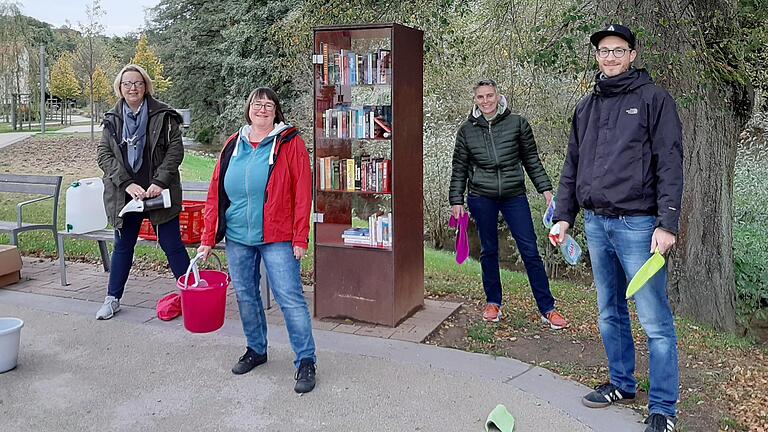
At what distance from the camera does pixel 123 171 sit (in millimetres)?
5305

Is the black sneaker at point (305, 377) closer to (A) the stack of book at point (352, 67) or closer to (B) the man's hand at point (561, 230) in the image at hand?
(B) the man's hand at point (561, 230)

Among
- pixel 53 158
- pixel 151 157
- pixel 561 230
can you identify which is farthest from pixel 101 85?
pixel 561 230

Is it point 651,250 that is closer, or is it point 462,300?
point 651,250

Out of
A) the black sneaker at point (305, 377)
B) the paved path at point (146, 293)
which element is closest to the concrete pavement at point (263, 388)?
the black sneaker at point (305, 377)

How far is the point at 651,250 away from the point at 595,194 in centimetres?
39

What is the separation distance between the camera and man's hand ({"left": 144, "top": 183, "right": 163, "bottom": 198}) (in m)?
5.25

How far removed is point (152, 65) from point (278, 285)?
22.1 m

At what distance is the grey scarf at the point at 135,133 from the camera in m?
5.32

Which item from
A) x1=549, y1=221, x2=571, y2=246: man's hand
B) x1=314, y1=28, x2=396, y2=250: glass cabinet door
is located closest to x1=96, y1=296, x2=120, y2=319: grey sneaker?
x1=314, y1=28, x2=396, y2=250: glass cabinet door

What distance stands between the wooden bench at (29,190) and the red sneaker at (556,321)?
4.67 meters

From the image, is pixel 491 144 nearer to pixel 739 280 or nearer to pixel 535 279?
pixel 535 279

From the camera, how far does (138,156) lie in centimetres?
534

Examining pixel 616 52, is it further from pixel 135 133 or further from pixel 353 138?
pixel 135 133

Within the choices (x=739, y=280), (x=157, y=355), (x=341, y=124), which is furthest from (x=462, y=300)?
(x=739, y=280)
